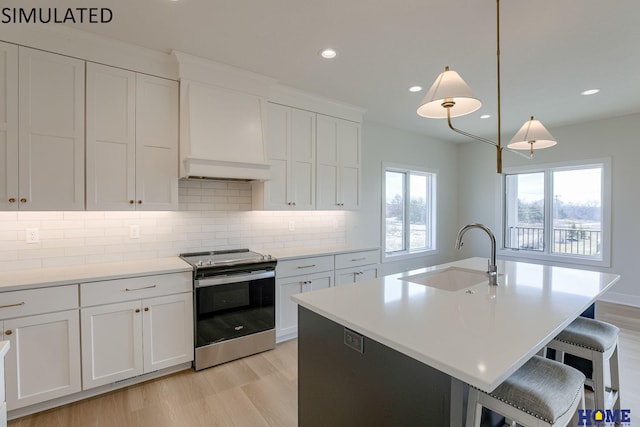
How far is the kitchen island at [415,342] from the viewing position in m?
1.06

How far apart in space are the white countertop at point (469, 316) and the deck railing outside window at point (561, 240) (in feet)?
11.0

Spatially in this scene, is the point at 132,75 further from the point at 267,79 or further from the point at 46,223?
the point at 46,223

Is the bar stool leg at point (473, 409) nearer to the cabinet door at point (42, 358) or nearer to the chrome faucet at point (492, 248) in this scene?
the chrome faucet at point (492, 248)

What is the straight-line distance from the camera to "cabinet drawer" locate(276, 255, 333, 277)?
10.2 ft

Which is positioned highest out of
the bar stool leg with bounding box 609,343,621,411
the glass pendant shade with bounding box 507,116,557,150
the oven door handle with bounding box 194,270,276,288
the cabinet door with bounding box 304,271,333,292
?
the glass pendant shade with bounding box 507,116,557,150

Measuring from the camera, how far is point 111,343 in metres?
2.27

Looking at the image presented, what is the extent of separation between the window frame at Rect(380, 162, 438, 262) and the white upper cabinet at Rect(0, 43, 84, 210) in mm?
3694

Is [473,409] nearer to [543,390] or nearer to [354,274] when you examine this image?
[543,390]

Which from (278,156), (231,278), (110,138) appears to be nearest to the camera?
(110,138)

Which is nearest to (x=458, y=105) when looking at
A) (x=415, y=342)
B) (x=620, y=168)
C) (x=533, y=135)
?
(x=533, y=135)

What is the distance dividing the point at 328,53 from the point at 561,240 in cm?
472

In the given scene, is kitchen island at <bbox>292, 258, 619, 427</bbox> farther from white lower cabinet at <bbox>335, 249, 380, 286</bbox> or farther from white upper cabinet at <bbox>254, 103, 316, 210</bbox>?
white upper cabinet at <bbox>254, 103, 316, 210</bbox>

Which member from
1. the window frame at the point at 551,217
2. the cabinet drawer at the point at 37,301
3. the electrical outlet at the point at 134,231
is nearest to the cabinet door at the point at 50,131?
the electrical outlet at the point at 134,231

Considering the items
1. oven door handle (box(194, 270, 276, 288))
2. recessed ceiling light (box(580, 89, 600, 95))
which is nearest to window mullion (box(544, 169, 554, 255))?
recessed ceiling light (box(580, 89, 600, 95))
